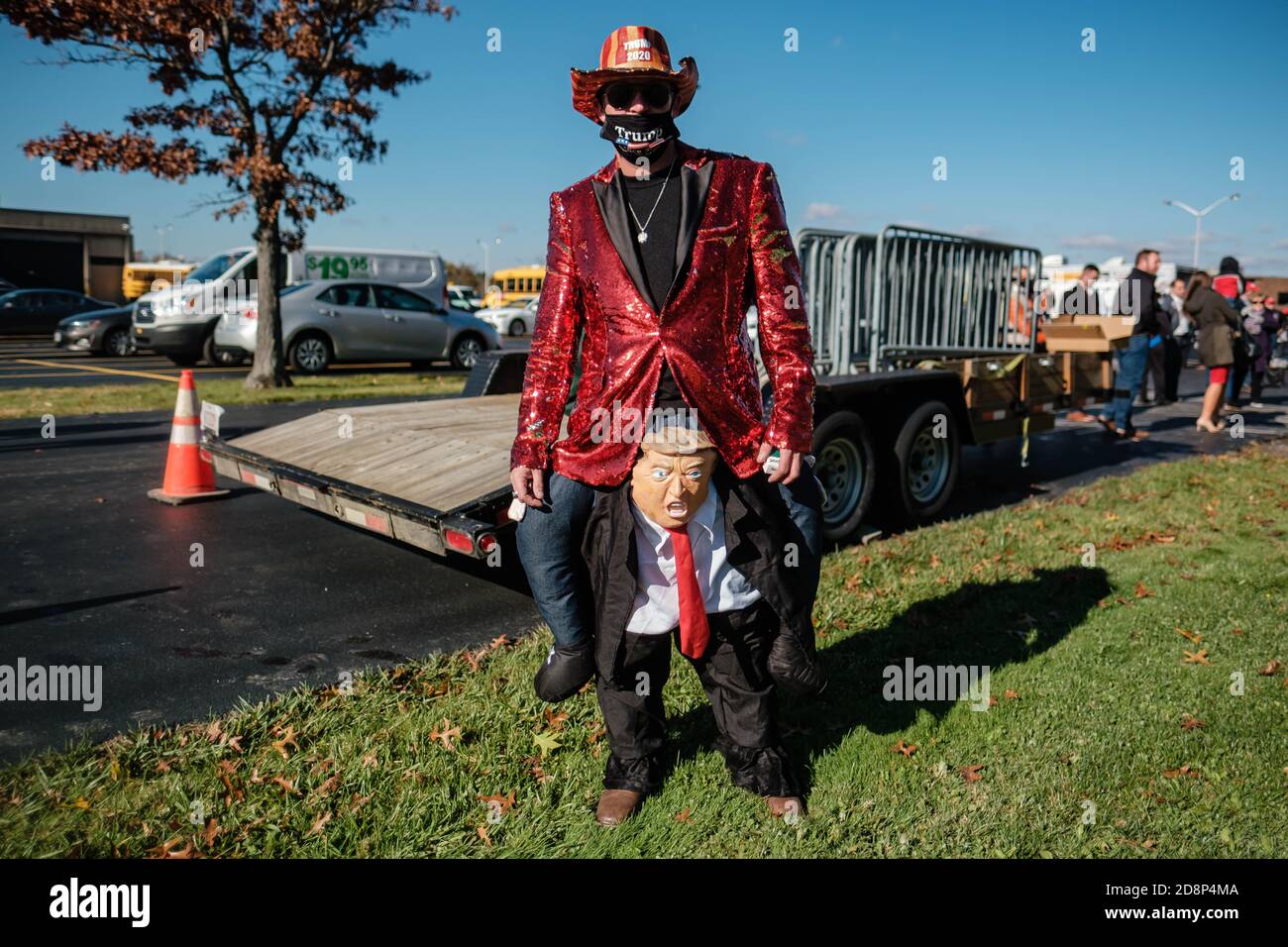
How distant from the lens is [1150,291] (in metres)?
12.2

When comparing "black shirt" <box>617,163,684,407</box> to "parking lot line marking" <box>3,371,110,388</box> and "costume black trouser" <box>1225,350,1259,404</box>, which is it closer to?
"costume black trouser" <box>1225,350,1259,404</box>

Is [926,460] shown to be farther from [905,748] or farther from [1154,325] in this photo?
[1154,325]

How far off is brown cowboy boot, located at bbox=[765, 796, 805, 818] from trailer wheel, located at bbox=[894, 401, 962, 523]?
4.16 metres

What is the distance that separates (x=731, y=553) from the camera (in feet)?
9.57

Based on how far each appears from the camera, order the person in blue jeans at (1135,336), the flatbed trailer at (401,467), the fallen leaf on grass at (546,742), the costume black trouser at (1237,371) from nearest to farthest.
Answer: the fallen leaf on grass at (546,742) < the flatbed trailer at (401,467) < the person in blue jeans at (1135,336) < the costume black trouser at (1237,371)

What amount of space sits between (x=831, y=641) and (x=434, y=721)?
1.91m

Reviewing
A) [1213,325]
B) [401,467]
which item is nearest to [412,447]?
[401,467]

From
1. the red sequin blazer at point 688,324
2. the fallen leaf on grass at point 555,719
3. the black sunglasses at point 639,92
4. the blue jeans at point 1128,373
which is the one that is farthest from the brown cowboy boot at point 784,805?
the blue jeans at point 1128,373

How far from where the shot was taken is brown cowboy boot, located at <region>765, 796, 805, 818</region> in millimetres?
3064

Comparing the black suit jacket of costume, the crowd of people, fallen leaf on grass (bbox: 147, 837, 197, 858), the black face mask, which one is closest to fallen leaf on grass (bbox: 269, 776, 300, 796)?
fallen leaf on grass (bbox: 147, 837, 197, 858)

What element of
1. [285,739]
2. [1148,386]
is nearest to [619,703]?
[285,739]

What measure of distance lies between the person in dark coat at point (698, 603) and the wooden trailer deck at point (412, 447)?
1841 millimetres

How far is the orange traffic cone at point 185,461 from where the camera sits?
7.29m

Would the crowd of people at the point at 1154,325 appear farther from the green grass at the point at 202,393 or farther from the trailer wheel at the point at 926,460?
the green grass at the point at 202,393
